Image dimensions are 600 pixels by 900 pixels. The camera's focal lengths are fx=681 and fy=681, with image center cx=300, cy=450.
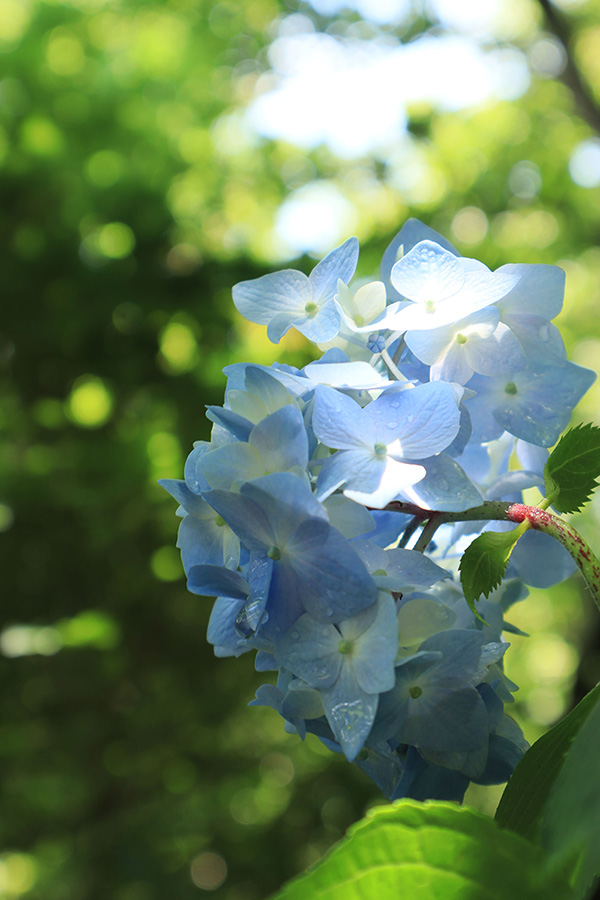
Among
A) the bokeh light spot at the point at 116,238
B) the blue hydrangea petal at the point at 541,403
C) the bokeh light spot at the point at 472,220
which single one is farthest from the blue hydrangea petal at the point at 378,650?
the bokeh light spot at the point at 472,220

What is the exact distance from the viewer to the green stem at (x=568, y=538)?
0.75ft

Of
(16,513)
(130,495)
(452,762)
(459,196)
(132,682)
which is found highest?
(452,762)

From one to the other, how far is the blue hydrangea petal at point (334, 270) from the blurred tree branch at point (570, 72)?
3.21m

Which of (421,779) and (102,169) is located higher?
(421,779)

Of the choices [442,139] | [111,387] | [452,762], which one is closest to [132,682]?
[111,387]

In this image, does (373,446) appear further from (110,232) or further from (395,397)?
(110,232)

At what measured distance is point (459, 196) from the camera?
7.07 ft

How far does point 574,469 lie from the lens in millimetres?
252

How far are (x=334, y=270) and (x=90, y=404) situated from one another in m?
0.88

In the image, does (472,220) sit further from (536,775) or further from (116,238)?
(536,775)

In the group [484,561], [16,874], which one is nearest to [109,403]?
[484,561]

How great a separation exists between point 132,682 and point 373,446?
114 centimetres

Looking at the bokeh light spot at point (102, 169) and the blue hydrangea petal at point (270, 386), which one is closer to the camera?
the blue hydrangea petal at point (270, 386)

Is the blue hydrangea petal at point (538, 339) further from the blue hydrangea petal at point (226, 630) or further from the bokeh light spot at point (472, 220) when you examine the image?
the bokeh light spot at point (472, 220)
